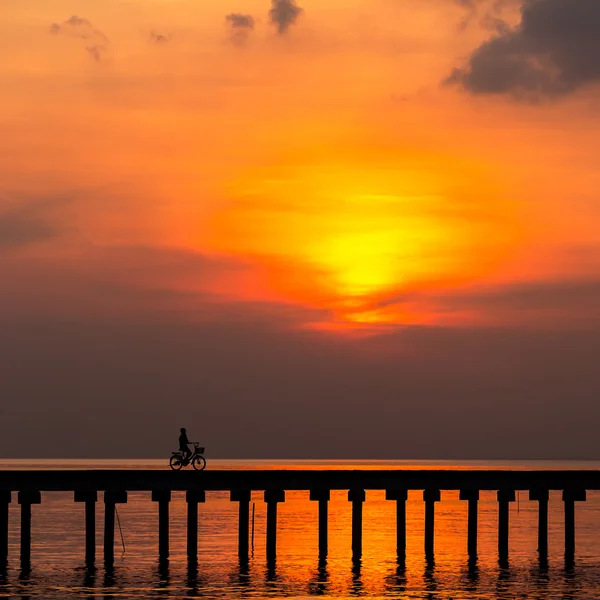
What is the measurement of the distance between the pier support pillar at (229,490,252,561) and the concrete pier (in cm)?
4

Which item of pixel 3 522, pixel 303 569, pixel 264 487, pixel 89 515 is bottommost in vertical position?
pixel 303 569

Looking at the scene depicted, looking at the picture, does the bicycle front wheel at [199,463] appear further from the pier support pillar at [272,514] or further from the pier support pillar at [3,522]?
the pier support pillar at [3,522]

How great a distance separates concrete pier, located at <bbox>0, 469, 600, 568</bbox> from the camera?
5459 cm

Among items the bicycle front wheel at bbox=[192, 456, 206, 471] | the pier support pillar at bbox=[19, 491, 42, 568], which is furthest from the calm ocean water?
the bicycle front wheel at bbox=[192, 456, 206, 471]

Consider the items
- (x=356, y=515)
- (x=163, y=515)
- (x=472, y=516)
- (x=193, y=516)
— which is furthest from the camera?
(x=472, y=516)

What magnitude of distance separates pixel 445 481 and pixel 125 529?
41.4 m

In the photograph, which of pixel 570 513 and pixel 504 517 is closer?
pixel 504 517

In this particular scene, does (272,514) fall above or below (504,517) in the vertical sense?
above

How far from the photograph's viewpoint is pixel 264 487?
5528cm

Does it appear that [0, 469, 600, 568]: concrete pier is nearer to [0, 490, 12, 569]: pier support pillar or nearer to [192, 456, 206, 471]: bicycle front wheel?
[0, 490, 12, 569]: pier support pillar

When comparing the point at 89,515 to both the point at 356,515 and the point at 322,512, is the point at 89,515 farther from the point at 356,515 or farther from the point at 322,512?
the point at 356,515

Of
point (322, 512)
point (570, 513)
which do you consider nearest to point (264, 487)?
point (322, 512)

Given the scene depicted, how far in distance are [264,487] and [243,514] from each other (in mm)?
2884

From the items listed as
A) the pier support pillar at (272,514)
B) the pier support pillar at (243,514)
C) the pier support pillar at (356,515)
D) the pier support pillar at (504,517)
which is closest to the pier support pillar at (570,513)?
the pier support pillar at (504,517)
